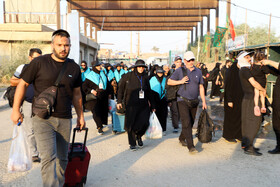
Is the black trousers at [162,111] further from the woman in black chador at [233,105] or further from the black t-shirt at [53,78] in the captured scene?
the black t-shirt at [53,78]

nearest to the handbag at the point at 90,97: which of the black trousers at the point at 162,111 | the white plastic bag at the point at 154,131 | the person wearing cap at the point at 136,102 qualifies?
the person wearing cap at the point at 136,102

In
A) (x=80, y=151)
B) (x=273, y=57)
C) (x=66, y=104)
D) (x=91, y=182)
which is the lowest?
(x=91, y=182)

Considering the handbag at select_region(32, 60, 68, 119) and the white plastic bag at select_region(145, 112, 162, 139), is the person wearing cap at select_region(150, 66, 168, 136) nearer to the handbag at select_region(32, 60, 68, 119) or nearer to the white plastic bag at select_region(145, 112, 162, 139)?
the white plastic bag at select_region(145, 112, 162, 139)

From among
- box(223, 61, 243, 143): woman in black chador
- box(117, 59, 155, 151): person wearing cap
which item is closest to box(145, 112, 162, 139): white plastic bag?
box(117, 59, 155, 151): person wearing cap

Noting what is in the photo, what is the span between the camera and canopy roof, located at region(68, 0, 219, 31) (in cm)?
2444

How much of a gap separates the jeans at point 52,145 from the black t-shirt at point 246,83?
3.69m

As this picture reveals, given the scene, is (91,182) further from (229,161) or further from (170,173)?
(229,161)

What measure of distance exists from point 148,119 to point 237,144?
2.04 meters

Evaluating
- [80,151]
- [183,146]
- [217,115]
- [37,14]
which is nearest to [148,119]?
[183,146]

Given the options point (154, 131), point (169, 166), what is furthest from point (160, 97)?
point (169, 166)

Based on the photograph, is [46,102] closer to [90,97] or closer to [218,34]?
[90,97]

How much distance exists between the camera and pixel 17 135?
3.66 m

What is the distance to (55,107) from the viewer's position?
3.24m

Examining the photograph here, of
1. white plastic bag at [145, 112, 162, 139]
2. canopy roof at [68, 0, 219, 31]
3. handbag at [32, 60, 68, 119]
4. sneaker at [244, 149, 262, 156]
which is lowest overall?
sneaker at [244, 149, 262, 156]
